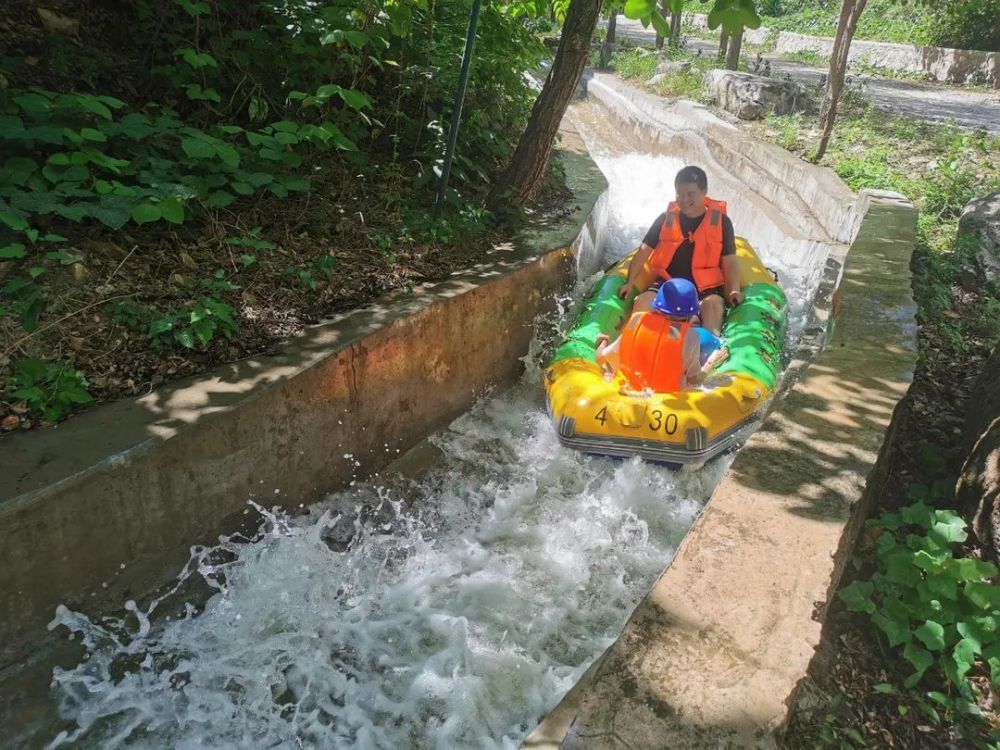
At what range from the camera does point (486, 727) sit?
2.75 meters

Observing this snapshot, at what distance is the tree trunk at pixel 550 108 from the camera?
5.30 m

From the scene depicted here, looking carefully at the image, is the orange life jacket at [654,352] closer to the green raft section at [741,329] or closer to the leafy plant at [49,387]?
the green raft section at [741,329]

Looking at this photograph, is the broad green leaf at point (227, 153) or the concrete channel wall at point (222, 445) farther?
the broad green leaf at point (227, 153)

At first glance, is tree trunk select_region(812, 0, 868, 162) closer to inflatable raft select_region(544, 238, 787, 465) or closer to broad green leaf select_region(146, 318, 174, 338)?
inflatable raft select_region(544, 238, 787, 465)

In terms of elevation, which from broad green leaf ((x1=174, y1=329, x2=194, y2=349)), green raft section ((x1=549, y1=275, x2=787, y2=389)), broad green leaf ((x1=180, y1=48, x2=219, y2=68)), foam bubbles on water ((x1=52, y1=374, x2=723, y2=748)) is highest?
broad green leaf ((x1=180, y1=48, x2=219, y2=68))

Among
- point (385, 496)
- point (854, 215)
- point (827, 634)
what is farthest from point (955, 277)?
point (385, 496)

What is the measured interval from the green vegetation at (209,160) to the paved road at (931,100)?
8.83 meters

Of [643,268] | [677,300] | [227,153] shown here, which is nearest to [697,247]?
[643,268]

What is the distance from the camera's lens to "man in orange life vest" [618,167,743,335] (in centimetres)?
542

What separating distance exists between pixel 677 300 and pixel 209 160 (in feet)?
9.56

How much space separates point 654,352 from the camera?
4262 mm

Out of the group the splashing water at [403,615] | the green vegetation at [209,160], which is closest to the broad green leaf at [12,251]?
the green vegetation at [209,160]

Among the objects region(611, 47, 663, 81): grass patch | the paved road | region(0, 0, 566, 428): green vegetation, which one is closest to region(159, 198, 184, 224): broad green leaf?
region(0, 0, 566, 428): green vegetation

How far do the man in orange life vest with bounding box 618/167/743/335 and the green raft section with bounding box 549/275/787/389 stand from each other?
0.19 metres
